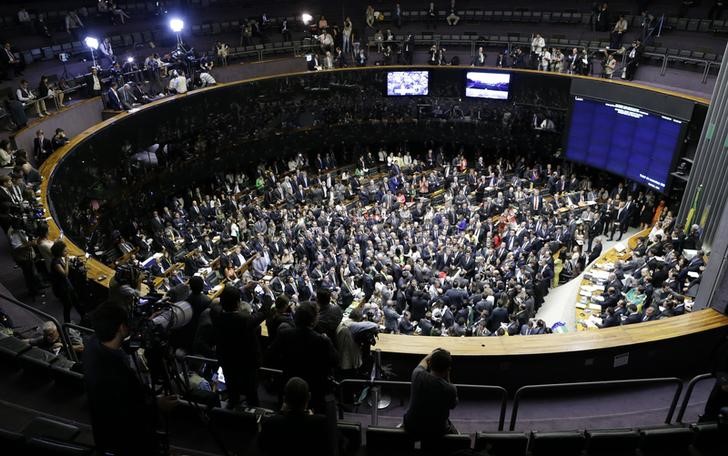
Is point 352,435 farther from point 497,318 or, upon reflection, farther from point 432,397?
point 497,318

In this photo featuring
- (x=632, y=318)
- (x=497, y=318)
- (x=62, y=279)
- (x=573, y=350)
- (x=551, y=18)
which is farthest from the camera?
(x=551, y=18)

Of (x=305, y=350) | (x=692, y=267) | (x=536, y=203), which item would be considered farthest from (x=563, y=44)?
(x=305, y=350)

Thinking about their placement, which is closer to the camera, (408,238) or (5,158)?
(5,158)

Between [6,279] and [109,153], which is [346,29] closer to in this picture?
[109,153]

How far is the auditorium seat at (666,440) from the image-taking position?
481 centimetres

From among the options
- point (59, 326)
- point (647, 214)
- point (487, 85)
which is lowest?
point (647, 214)

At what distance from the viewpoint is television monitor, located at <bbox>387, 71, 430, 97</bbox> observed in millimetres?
21594

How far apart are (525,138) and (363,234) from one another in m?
9.57

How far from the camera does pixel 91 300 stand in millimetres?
6695

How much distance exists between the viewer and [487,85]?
2097 centimetres

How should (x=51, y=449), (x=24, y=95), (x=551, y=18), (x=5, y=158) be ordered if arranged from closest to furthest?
(x=51, y=449) → (x=5, y=158) → (x=24, y=95) → (x=551, y=18)

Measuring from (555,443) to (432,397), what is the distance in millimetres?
1589

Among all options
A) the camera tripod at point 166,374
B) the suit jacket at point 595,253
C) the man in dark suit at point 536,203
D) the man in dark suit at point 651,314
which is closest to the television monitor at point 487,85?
the man in dark suit at point 536,203

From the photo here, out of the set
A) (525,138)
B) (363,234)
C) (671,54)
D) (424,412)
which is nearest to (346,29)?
(525,138)
